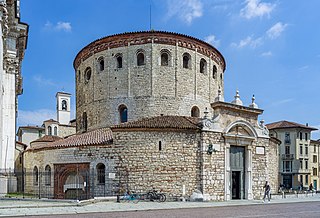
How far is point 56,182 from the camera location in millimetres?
30297

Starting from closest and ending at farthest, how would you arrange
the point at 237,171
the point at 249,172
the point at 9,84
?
the point at 9,84, the point at 237,171, the point at 249,172

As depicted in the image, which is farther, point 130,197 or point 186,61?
point 186,61

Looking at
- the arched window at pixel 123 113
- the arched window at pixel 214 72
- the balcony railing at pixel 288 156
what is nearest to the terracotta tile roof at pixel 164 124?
the arched window at pixel 123 113

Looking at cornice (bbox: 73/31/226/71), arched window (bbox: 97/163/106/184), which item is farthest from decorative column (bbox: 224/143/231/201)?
cornice (bbox: 73/31/226/71)

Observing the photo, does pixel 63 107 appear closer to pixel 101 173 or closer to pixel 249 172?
pixel 101 173

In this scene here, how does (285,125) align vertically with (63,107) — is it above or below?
below

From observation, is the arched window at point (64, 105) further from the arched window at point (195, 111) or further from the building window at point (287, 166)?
the building window at point (287, 166)

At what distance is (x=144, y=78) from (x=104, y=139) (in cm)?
777

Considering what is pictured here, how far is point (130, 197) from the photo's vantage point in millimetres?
24031

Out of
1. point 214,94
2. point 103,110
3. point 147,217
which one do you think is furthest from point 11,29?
point 214,94

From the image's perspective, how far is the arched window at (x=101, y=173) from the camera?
2689cm

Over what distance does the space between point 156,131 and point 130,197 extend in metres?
4.64

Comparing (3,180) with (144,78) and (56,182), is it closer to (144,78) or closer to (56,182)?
(56,182)

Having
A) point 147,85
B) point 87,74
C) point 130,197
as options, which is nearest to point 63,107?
point 87,74
